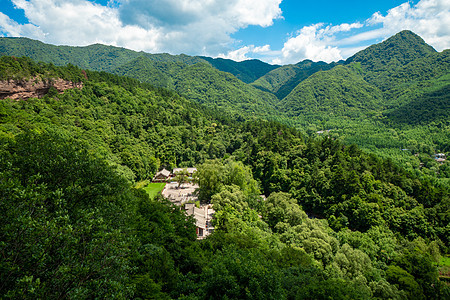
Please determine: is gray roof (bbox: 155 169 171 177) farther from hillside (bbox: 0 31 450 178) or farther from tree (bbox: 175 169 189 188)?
hillside (bbox: 0 31 450 178)

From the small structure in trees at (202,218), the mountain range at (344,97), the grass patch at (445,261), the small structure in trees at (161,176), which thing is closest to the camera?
the small structure in trees at (202,218)

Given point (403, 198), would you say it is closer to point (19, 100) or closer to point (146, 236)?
point (146, 236)

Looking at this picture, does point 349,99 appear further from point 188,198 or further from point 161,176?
point 188,198

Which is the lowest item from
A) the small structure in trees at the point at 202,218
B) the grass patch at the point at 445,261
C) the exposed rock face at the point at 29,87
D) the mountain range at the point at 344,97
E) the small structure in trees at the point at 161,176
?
the grass patch at the point at 445,261

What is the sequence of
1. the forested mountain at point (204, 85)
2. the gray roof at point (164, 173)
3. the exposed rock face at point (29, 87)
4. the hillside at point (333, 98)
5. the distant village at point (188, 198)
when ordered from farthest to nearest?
the hillside at point (333, 98)
the forested mountain at point (204, 85)
the gray roof at point (164, 173)
the exposed rock face at point (29, 87)
the distant village at point (188, 198)

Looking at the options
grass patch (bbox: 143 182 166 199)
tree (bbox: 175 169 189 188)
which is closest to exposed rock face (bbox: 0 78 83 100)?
grass patch (bbox: 143 182 166 199)

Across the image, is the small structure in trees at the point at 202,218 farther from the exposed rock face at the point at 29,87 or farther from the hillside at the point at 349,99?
the hillside at the point at 349,99

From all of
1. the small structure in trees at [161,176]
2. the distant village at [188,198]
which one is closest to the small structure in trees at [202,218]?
the distant village at [188,198]
